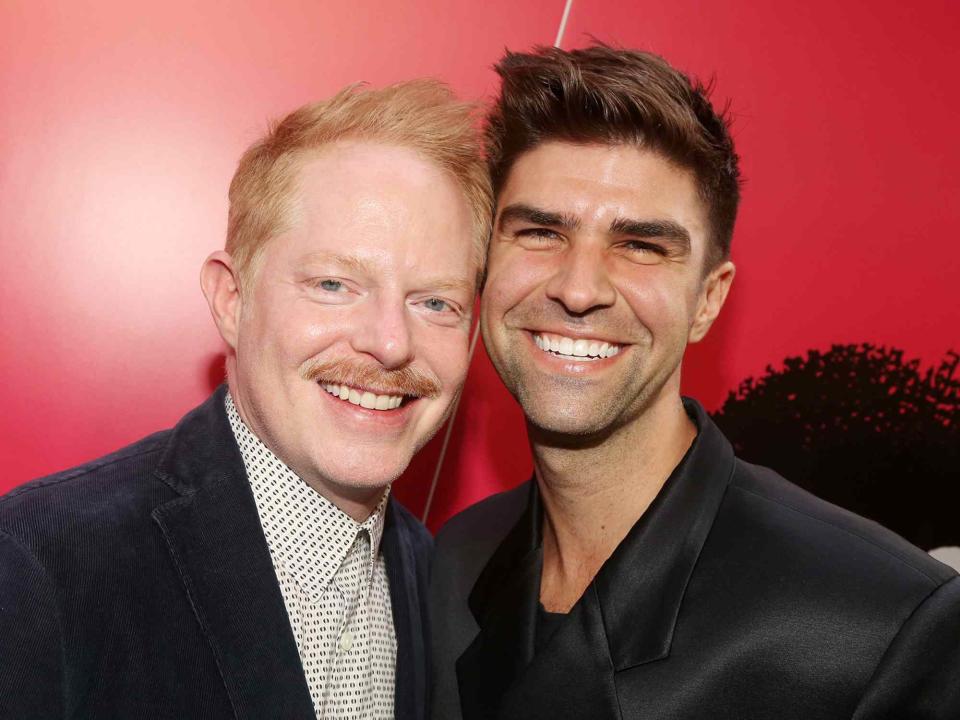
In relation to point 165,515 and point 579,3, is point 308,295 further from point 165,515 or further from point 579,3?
point 579,3

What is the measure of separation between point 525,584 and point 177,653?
807 millimetres

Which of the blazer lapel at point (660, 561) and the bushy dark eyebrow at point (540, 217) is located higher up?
the bushy dark eyebrow at point (540, 217)

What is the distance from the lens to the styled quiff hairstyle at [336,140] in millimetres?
1749

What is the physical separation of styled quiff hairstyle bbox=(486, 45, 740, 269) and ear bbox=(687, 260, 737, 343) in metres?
0.03

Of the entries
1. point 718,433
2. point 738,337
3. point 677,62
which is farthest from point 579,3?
point 718,433

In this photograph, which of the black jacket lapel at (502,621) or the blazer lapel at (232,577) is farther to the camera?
the black jacket lapel at (502,621)

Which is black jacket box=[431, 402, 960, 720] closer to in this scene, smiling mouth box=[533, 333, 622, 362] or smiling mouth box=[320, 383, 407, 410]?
smiling mouth box=[533, 333, 622, 362]

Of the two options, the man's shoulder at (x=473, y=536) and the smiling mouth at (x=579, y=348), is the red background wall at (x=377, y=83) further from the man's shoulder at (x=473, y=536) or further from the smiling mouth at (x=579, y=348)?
the smiling mouth at (x=579, y=348)

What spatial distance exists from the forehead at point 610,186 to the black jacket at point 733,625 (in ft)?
1.60

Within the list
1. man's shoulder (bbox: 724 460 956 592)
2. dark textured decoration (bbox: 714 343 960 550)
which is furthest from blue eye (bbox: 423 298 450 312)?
dark textured decoration (bbox: 714 343 960 550)

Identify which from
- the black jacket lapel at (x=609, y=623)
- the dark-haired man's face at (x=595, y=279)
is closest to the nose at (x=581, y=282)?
the dark-haired man's face at (x=595, y=279)

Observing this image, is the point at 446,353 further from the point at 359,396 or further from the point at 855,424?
the point at 855,424

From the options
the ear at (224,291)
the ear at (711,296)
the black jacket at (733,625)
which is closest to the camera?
the black jacket at (733,625)

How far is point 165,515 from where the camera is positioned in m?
1.55
